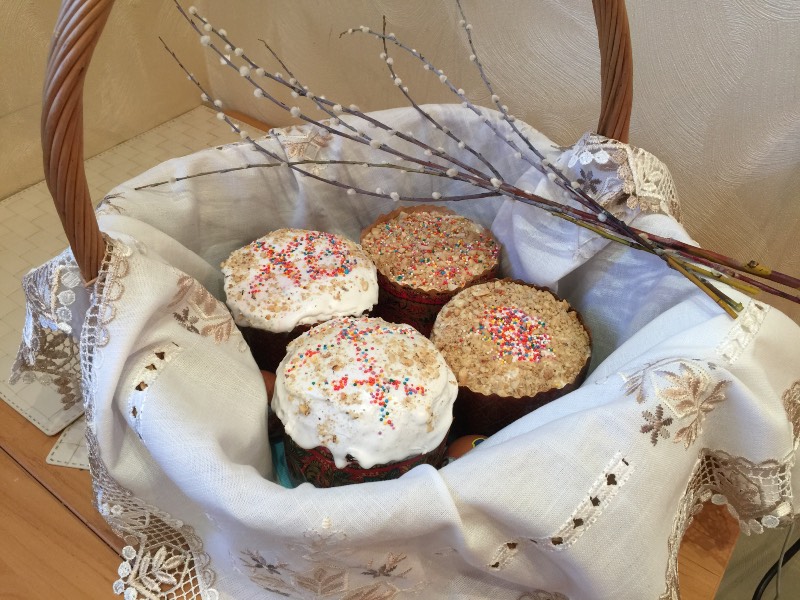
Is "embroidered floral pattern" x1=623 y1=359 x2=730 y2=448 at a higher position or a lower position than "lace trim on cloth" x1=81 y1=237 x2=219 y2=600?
higher

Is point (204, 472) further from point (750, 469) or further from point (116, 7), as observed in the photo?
point (116, 7)

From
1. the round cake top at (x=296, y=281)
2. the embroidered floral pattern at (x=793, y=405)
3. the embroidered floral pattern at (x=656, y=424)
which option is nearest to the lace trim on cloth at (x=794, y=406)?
the embroidered floral pattern at (x=793, y=405)

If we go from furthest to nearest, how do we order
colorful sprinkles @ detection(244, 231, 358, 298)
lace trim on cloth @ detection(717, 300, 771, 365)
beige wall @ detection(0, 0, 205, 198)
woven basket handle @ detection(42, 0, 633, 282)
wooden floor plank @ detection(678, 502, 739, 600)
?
beige wall @ detection(0, 0, 205, 198) → colorful sprinkles @ detection(244, 231, 358, 298) → wooden floor plank @ detection(678, 502, 739, 600) → lace trim on cloth @ detection(717, 300, 771, 365) → woven basket handle @ detection(42, 0, 633, 282)

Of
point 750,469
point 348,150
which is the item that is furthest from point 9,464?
point 750,469

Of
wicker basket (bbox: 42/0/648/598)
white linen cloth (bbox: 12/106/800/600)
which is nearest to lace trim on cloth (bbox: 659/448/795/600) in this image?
white linen cloth (bbox: 12/106/800/600)

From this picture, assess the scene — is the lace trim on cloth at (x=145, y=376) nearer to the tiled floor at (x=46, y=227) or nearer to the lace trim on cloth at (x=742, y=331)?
the tiled floor at (x=46, y=227)

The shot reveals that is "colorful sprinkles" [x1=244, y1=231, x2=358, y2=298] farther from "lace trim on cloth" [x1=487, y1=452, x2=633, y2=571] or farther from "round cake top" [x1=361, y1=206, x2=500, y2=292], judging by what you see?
"lace trim on cloth" [x1=487, y1=452, x2=633, y2=571]
